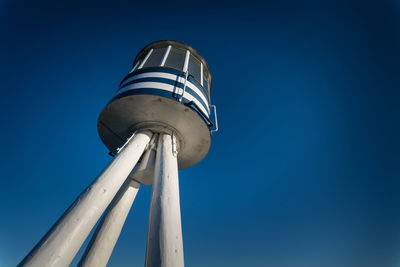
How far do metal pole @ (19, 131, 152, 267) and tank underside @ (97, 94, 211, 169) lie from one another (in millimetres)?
1678

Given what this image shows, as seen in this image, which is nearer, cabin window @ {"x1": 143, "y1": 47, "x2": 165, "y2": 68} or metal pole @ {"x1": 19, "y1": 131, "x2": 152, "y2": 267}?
metal pole @ {"x1": 19, "y1": 131, "x2": 152, "y2": 267}

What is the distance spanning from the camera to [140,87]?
16.7 feet

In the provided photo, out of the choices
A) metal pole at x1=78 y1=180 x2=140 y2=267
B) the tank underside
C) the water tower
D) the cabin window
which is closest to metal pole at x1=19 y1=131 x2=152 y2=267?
the water tower

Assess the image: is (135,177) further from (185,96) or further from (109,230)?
(185,96)

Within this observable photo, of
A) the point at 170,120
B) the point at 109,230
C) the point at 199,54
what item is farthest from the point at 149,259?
the point at 199,54

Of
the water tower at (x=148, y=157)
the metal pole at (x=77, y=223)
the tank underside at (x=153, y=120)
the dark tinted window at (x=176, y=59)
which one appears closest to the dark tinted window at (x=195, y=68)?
the water tower at (x=148, y=157)

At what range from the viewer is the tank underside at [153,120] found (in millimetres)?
5020

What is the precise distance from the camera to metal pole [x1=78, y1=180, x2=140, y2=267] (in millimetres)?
3850

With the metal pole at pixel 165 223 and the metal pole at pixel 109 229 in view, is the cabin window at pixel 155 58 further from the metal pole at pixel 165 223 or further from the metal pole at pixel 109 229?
the metal pole at pixel 109 229

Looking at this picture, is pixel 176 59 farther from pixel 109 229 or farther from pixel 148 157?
pixel 109 229

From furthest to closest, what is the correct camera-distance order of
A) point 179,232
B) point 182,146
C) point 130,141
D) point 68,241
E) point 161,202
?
point 182,146
point 130,141
point 161,202
point 179,232
point 68,241

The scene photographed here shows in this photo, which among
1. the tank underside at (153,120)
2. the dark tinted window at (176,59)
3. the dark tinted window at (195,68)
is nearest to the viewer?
the tank underside at (153,120)

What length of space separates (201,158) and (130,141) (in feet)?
8.44

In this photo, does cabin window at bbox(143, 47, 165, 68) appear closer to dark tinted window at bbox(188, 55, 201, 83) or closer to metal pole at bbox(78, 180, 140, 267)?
dark tinted window at bbox(188, 55, 201, 83)
